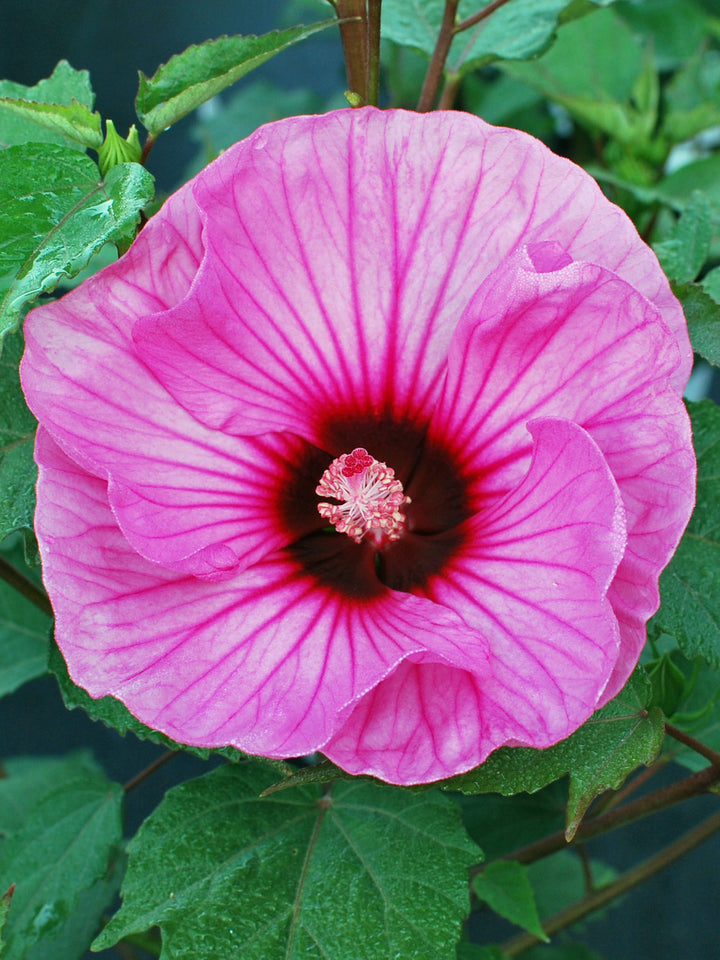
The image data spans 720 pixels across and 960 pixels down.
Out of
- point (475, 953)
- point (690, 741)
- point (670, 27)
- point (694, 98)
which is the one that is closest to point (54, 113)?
point (690, 741)

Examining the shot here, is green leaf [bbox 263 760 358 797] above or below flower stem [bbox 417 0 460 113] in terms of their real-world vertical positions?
below

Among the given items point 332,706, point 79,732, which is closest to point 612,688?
point 332,706

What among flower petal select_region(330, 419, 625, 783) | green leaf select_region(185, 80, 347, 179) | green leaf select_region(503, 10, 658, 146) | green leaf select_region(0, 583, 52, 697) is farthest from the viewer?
green leaf select_region(185, 80, 347, 179)

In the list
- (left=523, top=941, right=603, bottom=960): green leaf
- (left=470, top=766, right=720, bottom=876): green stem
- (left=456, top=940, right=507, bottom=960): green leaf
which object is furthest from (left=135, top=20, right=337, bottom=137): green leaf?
(left=523, top=941, right=603, bottom=960): green leaf

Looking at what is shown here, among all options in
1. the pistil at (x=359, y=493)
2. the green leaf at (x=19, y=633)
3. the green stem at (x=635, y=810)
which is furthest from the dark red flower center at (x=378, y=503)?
the green leaf at (x=19, y=633)

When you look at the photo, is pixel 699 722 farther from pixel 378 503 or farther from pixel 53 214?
pixel 53 214

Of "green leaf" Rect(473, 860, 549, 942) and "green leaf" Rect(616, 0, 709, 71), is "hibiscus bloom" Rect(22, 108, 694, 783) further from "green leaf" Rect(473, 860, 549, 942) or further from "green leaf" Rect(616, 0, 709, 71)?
"green leaf" Rect(616, 0, 709, 71)
